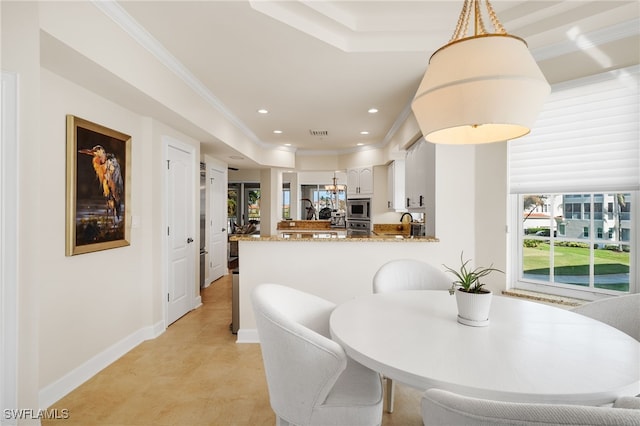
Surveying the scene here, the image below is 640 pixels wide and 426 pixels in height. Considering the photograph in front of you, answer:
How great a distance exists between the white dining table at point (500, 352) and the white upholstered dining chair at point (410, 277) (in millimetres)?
583

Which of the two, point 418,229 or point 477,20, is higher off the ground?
point 477,20

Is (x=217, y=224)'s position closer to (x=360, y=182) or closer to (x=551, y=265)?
(x=360, y=182)

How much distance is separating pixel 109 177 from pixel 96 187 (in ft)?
0.53

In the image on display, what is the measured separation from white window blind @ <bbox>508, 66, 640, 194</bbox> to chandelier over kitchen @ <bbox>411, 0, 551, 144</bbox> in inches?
60.1

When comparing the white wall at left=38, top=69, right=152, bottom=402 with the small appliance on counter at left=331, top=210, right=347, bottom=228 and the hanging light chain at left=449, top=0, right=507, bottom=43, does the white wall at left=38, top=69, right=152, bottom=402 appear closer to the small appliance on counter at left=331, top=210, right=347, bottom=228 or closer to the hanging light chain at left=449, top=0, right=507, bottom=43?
the hanging light chain at left=449, top=0, right=507, bottom=43

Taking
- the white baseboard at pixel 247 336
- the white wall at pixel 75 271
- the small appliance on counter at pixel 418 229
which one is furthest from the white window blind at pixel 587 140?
the white wall at pixel 75 271

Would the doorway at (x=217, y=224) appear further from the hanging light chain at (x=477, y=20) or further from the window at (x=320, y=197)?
the hanging light chain at (x=477, y=20)

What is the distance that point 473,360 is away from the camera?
1.09m

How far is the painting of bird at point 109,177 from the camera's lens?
253 cm

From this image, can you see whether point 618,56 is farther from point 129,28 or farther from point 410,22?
point 129,28

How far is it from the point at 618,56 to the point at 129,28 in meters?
3.30

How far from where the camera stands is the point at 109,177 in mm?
2666

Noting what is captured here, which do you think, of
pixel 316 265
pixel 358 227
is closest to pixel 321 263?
pixel 316 265

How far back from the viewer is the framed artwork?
2305mm
